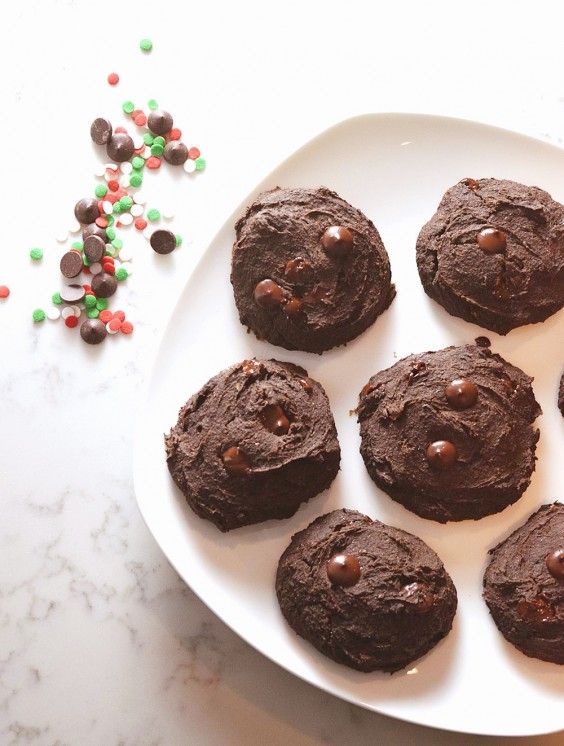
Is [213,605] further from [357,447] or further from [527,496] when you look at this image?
[527,496]

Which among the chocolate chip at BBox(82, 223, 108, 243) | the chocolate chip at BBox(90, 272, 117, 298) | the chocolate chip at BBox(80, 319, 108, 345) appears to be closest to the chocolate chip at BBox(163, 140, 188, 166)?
the chocolate chip at BBox(82, 223, 108, 243)

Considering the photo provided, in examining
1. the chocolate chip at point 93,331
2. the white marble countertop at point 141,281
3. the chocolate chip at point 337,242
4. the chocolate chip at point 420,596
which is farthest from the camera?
the chocolate chip at point 93,331

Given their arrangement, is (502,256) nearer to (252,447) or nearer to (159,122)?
(252,447)

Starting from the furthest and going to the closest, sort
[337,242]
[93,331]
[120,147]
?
[120,147], [93,331], [337,242]

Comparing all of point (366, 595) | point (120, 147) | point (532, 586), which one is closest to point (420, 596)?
point (366, 595)

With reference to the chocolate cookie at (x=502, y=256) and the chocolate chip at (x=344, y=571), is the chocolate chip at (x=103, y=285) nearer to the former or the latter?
the chocolate cookie at (x=502, y=256)

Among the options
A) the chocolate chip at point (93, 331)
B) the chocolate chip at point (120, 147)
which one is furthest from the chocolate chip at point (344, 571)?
the chocolate chip at point (120, 147)

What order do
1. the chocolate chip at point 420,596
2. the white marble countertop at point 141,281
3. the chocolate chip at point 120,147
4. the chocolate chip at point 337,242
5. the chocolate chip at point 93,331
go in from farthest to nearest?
the chocolate chip at point 120,147 < the chocolate chip at point 93,331 < the white marble countertop at point 141,281 < the chocolate chip at point 337,242 < the chocolate chip at point 420,596
